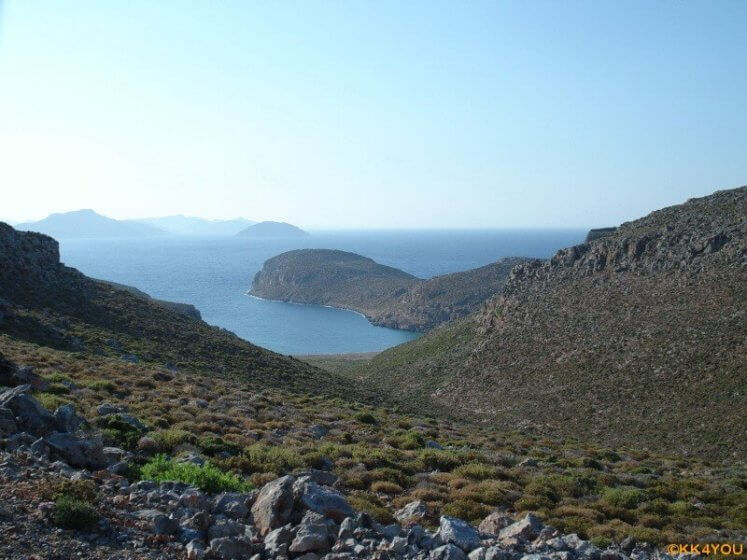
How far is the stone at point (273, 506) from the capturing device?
6660 mm

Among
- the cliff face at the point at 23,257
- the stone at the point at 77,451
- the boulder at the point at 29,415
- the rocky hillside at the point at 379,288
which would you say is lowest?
the rocky hillside at the point at 379,288

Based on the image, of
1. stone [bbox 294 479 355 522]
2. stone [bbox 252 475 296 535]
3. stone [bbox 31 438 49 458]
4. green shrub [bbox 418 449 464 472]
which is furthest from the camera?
green shrub [bbox 418 449 464 472]

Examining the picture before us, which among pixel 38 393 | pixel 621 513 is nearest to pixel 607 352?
pixel 621 513

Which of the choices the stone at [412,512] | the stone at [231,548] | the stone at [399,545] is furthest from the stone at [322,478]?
the stone at [399,545]

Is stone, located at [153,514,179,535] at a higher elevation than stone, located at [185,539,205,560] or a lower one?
higher

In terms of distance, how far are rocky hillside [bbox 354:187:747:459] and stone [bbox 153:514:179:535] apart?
24572mm

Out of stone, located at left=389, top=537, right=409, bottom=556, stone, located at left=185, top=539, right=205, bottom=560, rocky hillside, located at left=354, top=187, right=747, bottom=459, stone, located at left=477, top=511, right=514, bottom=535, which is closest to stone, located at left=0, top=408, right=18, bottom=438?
stone, located at left=185, top=539, right=205, bottom=560

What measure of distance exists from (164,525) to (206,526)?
461 mm

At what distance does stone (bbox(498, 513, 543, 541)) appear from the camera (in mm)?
6945

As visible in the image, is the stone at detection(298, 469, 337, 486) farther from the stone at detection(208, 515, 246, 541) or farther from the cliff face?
the cliff face

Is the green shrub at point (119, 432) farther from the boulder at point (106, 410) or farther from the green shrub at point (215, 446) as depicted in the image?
the green shrub at point (215, 446)

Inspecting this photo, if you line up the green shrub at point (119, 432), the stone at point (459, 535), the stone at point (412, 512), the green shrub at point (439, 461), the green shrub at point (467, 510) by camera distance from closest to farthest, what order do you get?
the stone at point (459, 535)
the stone at point (412, 512)
the green shrub at point (467, 510)
the green shrub at point (119, 432)
the green shrub at point (439, 461)

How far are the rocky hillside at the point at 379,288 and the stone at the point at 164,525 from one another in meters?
104

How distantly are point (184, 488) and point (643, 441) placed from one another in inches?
975
